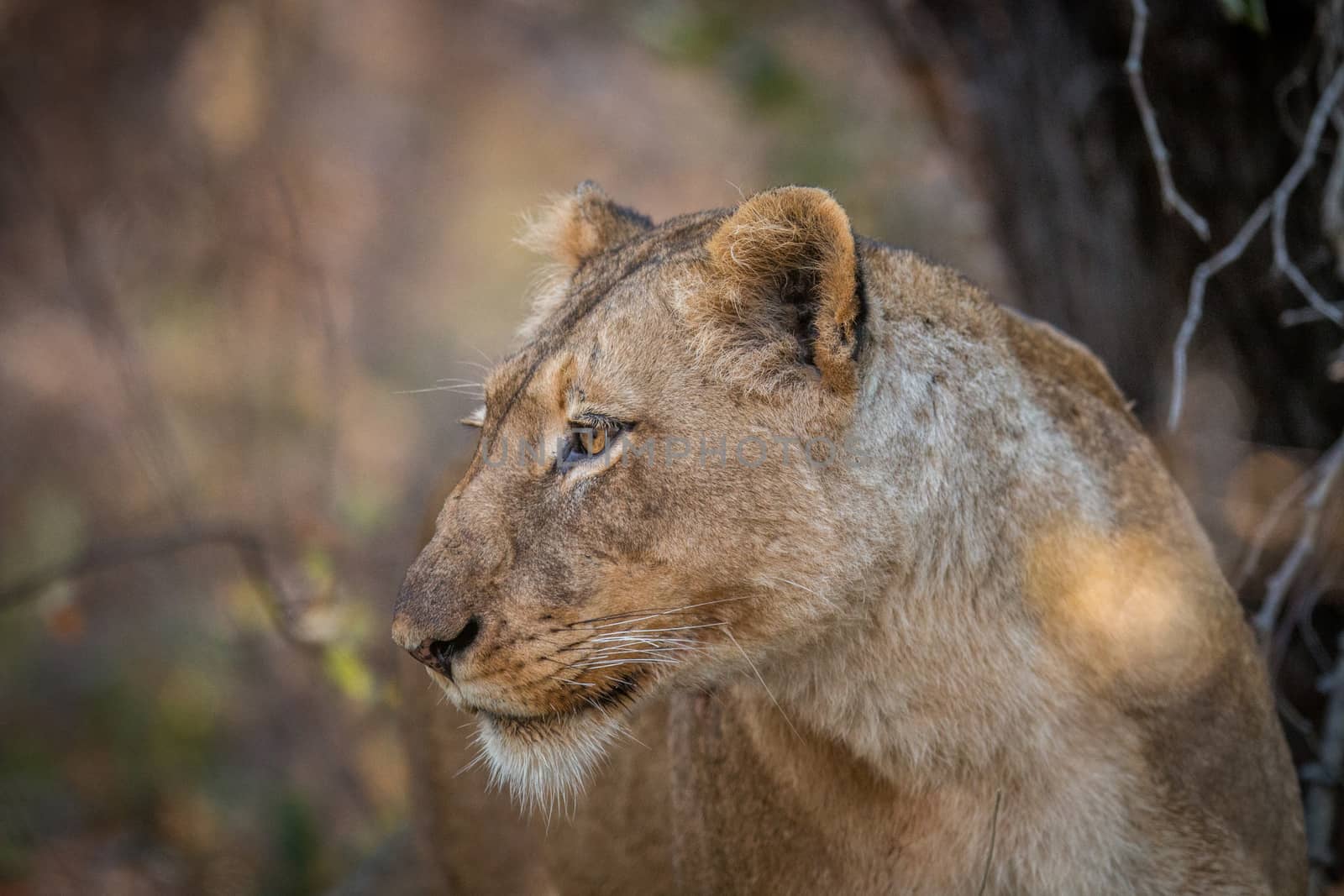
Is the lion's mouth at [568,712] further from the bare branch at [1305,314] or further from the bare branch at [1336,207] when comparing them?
the bare branch at [1336,207]

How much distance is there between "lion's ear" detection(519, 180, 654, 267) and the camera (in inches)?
127

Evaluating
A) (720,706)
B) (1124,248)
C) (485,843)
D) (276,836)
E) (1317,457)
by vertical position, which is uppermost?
(1124,248)

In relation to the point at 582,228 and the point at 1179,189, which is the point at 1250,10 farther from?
the point at 582,228

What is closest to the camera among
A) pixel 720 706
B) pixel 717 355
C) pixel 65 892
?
pixel 717 355

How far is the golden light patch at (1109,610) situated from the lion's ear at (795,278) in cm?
58

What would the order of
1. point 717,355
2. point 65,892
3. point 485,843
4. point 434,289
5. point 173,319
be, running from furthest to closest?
1. point 434,289
2. point 173,319
3. point 65,892
4. point 485,843
5. point 717,355

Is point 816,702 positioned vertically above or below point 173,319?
below

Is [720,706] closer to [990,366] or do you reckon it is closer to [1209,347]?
[990,366]

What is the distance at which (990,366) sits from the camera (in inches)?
106

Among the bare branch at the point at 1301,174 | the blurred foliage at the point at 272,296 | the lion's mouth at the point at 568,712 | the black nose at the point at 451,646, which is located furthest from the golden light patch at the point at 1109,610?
the blurred foliage at the point at 272,296

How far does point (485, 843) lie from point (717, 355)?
2.36 m

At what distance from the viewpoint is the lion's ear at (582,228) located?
3215mm

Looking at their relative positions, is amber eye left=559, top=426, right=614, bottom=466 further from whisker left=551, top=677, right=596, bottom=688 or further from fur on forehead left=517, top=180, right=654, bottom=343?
fur on forehead left=517, top=180, right=654, bottom=343

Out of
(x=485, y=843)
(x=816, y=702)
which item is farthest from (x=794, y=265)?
(x=485, y=843)
